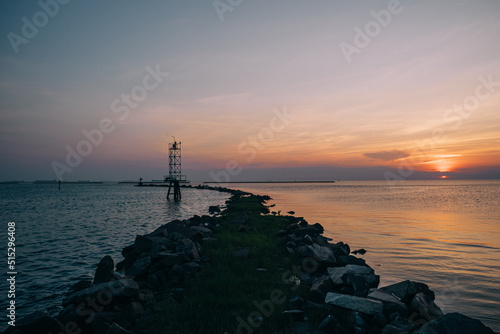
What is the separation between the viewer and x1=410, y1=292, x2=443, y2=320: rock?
683cm

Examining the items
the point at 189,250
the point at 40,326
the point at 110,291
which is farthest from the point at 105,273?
the point at 189,250

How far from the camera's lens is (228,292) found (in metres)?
8.95

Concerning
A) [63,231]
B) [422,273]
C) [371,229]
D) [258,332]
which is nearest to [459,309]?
[422,273]

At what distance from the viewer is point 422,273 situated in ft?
40.2

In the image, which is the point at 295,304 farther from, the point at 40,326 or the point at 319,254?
the point at 40,326

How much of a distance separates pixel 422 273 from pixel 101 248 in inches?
722

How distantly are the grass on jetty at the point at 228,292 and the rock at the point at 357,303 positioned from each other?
1507mm

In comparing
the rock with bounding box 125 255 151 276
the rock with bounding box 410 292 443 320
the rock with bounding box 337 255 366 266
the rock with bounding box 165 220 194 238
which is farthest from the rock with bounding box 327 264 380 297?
the rock with bounding box 165 220 194 238

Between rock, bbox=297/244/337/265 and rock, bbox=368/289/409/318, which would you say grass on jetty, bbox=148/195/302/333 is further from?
rock, bbox=368/289/409/318

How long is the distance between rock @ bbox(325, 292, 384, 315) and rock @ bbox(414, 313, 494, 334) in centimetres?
141

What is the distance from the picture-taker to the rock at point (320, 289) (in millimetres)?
8435

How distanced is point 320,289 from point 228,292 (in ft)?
9.72

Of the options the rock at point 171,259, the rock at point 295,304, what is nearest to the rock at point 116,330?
the rock at point 295,304

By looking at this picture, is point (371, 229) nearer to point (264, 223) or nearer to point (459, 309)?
point (264, 223)
